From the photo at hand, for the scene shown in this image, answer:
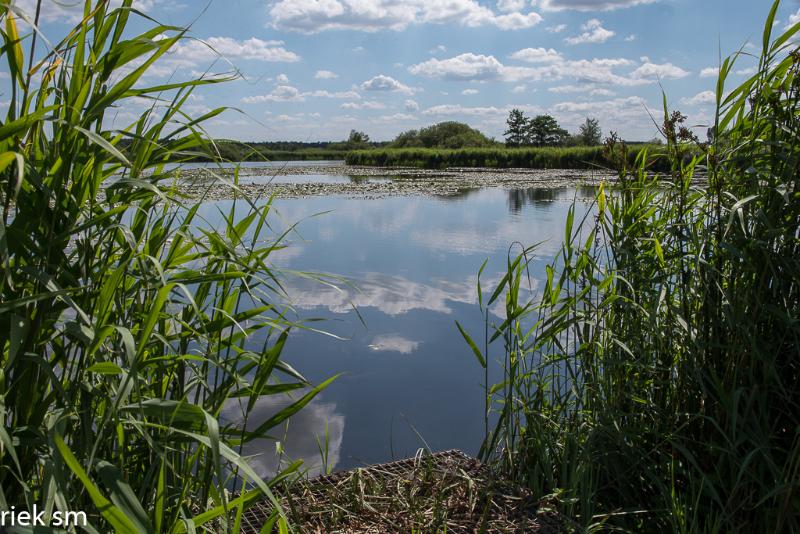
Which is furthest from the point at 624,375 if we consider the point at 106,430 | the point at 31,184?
the point at 31,184

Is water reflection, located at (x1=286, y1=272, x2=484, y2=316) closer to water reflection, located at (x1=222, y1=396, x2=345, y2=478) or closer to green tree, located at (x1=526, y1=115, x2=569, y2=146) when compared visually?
water reflection, located at (x1=222, y1=396, x2=345, y2=478)

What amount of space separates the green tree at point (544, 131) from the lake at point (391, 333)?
130 feet

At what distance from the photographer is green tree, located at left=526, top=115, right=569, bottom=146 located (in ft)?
151

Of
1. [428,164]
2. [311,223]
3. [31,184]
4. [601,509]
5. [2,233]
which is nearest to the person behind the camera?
[2,233]

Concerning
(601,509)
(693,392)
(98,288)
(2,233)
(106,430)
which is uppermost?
(2,233)

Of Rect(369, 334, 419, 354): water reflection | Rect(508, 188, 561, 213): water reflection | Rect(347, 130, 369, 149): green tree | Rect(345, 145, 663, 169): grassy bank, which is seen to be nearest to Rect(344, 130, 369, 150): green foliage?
Rect(347, 130, 369, 149): green tree

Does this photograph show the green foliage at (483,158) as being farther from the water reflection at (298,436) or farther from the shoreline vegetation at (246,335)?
the shoreline vegetation at (246,335)

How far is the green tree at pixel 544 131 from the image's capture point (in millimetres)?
45966

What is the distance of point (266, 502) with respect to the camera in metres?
1.60

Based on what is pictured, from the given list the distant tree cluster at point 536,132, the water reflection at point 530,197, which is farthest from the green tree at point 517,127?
the water reflection at point 530,197

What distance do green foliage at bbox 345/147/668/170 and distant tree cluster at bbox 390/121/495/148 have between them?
10304mm

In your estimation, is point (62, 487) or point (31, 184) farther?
point (31, 184)

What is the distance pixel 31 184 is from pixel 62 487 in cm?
43

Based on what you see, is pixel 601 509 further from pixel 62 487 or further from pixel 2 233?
pixel 2 233
